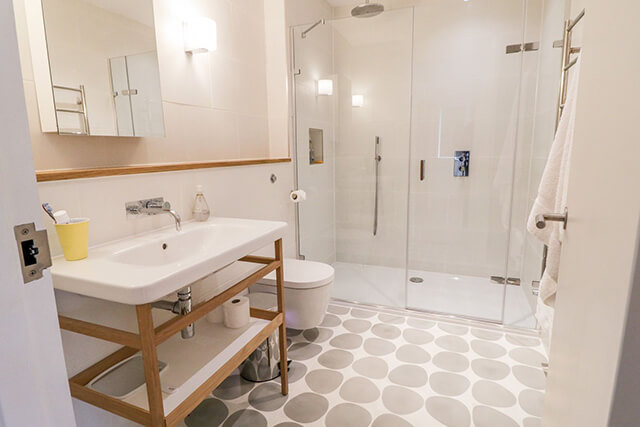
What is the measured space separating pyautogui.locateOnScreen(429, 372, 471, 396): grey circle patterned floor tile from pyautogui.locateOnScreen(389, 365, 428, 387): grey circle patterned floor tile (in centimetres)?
5

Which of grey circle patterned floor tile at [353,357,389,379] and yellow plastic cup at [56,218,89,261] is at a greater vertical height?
yellow plastic cup at [56,218,89,261]

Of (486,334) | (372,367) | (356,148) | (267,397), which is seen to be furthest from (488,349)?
(356,148)

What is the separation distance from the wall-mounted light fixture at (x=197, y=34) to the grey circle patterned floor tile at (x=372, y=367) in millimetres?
1859

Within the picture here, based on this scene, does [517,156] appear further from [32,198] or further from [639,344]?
[32,198]

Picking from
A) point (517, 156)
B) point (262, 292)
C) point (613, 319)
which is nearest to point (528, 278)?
point (517, 156)

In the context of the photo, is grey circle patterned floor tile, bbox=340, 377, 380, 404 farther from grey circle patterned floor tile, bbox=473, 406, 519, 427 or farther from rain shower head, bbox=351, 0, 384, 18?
rain shower head, bbox=351, 0, 384, 18

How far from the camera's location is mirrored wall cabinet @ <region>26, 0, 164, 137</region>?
1.17 metres

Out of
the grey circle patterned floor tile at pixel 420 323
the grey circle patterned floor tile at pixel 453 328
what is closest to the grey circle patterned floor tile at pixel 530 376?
the grey circle patterned floor tile at pixel 453 328

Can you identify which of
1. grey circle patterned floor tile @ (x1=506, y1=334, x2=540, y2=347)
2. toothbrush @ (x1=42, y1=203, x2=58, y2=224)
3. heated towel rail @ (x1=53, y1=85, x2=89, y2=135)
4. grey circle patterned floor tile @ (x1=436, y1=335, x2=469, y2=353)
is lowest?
grey circle patterned floor tile @ (x1=506, y1=334, x2=540, y2=347)

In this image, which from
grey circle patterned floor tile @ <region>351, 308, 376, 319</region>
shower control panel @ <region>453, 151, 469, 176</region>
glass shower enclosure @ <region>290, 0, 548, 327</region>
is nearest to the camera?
grey circle patterned floor tile @ <region>351, 308, 376, 319</region>

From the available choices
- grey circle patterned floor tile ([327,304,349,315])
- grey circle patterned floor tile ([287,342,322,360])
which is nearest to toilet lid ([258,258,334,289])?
grey circle patterned floor tile ([287,342,322,360])

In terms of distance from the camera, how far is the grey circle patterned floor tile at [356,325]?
2211mm

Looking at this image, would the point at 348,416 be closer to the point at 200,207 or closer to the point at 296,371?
the point at 296,371

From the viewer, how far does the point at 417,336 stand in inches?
83.7
